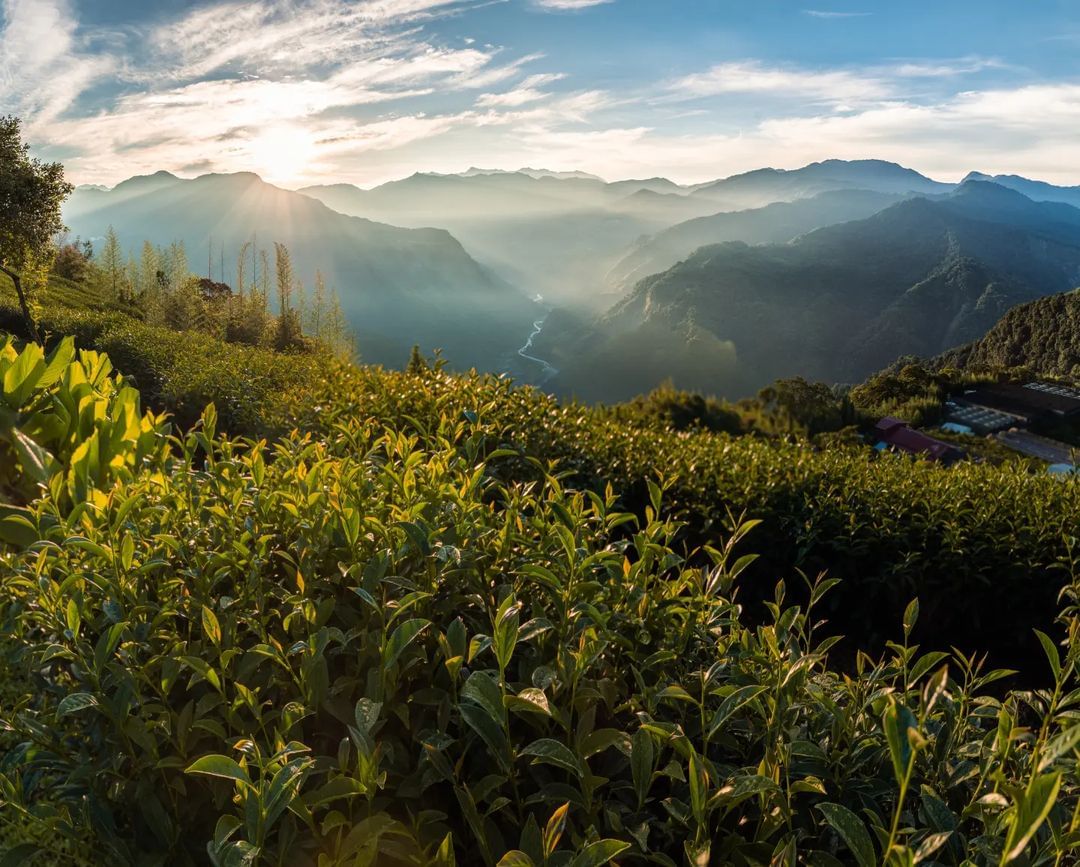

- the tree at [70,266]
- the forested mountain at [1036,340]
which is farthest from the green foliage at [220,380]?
the forested mountain at [1036,340]

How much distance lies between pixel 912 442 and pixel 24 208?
25343mm

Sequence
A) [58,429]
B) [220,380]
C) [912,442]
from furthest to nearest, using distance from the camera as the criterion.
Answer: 1. [912,442]
2. [220,380]
3. [58,429]

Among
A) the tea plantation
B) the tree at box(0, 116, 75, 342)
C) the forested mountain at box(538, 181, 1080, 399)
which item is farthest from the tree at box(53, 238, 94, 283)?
the forested mountain at box(538, 181, 1080, 399)

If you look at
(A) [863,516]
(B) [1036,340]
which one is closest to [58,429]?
(A) [863,516]

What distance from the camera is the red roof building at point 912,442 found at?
1302cm

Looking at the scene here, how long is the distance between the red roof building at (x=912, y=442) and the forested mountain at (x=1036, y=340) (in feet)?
300

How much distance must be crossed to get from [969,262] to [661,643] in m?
238

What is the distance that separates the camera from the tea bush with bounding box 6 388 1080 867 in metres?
1.11

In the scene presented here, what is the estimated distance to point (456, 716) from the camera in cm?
139

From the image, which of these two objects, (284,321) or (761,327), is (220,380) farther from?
(761,327)

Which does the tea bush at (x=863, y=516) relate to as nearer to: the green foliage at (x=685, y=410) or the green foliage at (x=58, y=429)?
the green foliage at (x=58, y=429)

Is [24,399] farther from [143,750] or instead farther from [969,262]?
[969,262]

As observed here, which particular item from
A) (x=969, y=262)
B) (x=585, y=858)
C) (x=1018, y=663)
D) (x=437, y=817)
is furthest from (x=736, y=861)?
(x=969, y=262)

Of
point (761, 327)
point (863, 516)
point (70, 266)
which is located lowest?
point (863, 516)
